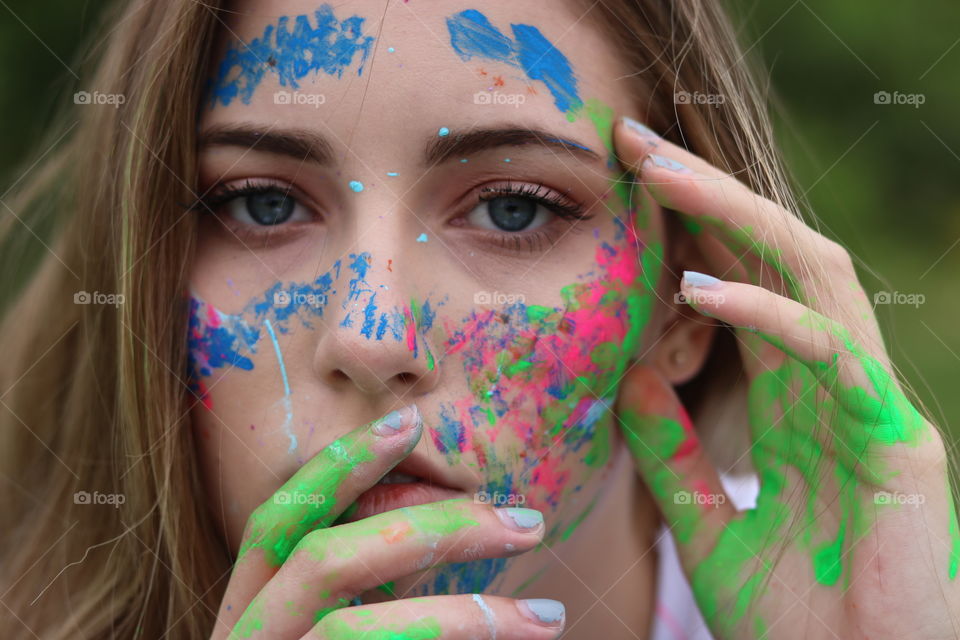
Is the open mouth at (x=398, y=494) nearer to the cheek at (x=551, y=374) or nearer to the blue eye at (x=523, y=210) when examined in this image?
the cheek at (x=551, y=374)

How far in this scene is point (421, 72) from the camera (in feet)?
5.74

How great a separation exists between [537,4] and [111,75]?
44.0 inches

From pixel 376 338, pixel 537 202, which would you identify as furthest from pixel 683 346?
pixel 376 338

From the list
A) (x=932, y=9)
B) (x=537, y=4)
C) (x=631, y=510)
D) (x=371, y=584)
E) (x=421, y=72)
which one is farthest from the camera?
(x=932, y=9)

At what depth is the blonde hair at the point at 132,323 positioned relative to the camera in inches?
77.0

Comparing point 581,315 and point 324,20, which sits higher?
point 324,20

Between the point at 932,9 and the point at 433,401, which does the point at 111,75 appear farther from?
the point at 932,9

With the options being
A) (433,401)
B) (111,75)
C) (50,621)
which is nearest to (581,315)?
(433,401)
